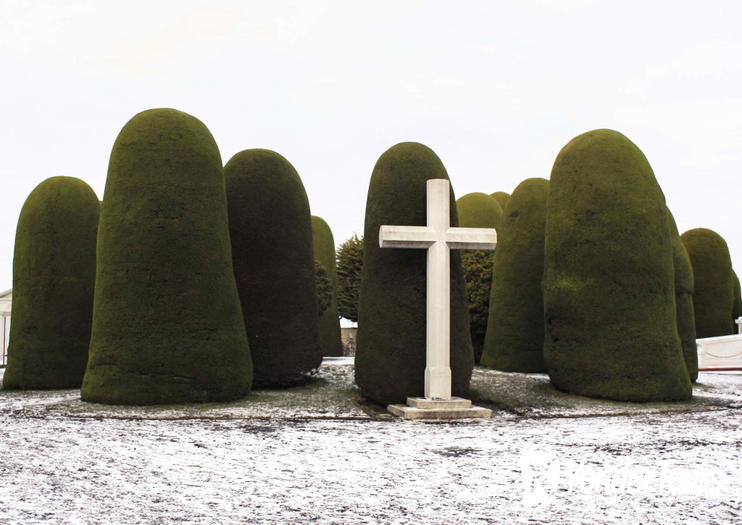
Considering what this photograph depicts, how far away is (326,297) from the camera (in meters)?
19.2

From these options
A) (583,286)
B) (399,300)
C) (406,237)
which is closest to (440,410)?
(399,300)

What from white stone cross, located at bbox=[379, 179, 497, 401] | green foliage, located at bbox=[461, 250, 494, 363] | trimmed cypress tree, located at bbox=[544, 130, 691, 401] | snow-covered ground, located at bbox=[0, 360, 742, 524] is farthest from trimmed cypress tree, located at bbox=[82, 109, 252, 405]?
green foliage, located at bbox=[461, 250, 494, 363]

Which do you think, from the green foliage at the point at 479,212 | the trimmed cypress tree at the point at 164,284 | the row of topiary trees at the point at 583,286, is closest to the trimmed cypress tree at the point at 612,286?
the row of topiary trees at the point at 583,286

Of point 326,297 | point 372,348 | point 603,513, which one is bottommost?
point 603,513

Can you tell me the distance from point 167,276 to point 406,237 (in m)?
4.03

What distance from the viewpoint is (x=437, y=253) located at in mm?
11820

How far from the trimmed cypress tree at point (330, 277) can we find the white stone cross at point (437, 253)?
11.8m

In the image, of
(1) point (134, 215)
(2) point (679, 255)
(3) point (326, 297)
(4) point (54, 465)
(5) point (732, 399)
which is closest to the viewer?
(4) point (54, 465)

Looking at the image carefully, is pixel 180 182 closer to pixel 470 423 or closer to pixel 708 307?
pixel 470 423

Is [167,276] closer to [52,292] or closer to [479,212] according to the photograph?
[52,292]

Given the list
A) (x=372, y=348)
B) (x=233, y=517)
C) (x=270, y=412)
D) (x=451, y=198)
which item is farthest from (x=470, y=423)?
(x=233, y=517)

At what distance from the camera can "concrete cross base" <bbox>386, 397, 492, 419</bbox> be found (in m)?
11.2

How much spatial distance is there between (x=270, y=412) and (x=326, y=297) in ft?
26.3

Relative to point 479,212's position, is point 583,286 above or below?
below
